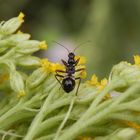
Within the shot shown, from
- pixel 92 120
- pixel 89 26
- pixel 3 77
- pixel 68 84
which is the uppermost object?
pixel 89 26

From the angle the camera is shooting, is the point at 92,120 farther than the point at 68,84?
No

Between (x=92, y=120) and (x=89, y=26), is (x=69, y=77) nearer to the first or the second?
(x=92, y=120)

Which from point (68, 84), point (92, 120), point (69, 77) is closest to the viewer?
point (92, 120)

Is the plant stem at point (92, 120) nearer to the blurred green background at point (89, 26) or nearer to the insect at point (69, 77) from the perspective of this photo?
the insect at point (69, 77)

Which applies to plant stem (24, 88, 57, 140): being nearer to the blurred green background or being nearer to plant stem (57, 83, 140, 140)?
plant stem (57, 83, 140, 140)

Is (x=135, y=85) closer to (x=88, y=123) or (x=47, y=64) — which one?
(x=88, y=123)

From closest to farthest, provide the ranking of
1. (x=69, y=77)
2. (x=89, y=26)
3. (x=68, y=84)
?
1. (x=68, y=84)
2. (x=69, y=77)
3. (x=89, y=26)

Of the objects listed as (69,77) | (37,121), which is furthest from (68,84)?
(37,121)

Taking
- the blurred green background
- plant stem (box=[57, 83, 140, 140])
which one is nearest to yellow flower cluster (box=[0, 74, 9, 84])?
plant stem (box=[57, 83, 140, 140])

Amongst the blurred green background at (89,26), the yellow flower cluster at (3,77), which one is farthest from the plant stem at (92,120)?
the blurred green background at (89,26)
